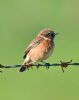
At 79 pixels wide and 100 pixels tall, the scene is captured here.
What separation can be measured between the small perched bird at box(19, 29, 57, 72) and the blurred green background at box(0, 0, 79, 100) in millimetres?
3373

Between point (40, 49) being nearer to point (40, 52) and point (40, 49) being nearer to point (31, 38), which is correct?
point (40, 52)

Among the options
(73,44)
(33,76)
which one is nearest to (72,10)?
(73,44)

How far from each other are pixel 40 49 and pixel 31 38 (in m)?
9.39

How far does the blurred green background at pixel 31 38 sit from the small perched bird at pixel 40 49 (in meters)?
3.37

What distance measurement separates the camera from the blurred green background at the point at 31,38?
21.1 meters

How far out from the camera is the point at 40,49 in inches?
666

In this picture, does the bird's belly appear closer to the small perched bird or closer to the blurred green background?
the small perched bird

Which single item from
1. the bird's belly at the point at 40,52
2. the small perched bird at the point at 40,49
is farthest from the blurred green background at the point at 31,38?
the bird's belly at the point at 40,52

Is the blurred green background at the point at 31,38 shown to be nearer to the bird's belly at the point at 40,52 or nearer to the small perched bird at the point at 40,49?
the small perched bird at the point at 40,49

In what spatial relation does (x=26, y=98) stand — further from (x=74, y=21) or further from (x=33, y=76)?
(x=74, y=21)

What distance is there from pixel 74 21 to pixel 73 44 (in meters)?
2.77

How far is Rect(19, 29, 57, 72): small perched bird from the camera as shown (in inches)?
663

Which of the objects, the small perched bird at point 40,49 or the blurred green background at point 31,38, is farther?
the blurred green background at point 31,38

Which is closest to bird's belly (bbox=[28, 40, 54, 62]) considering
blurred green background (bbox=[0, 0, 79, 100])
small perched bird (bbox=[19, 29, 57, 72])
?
small perched bird (bbox=[19, 29, 57, 72])
